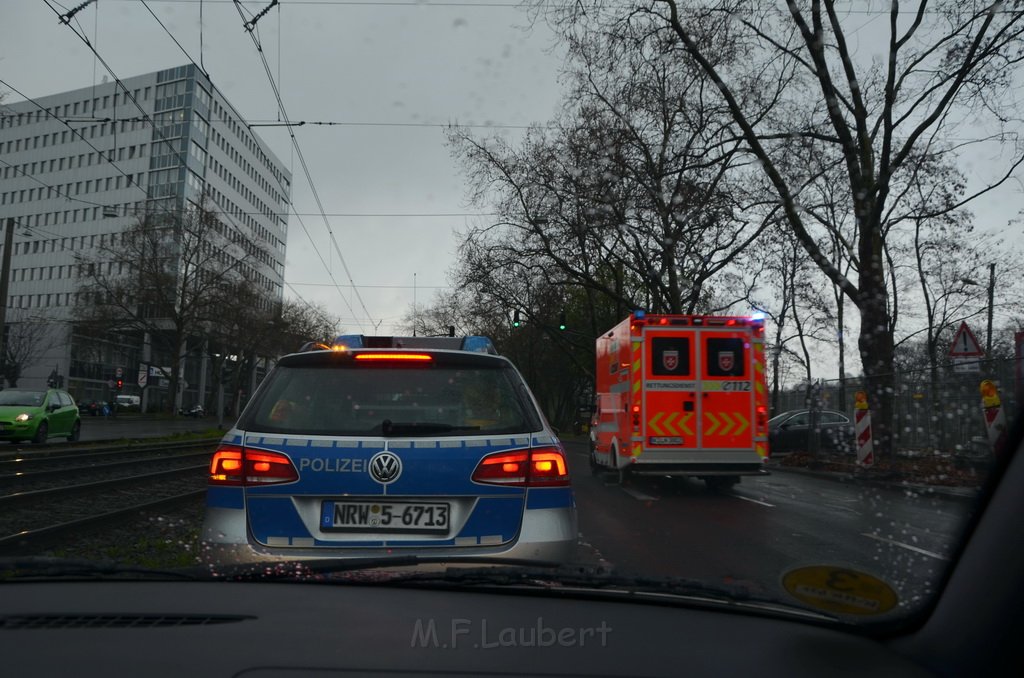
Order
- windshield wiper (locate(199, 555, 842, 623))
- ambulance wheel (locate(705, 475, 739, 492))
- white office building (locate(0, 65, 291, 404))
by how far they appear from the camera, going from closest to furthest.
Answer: windshield wiper (locate(199, 555, 842, 623)), ambulance wheel (locate(705, 475, 739, 492)), white office building (locate(0, 65, 291, 404))

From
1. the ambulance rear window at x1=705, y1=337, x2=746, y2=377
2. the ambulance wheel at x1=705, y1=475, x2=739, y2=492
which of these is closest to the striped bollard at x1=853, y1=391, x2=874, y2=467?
the ambulance rear window at x1=705, y1=337, x2=746, y2=377

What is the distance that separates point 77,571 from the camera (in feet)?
8.21

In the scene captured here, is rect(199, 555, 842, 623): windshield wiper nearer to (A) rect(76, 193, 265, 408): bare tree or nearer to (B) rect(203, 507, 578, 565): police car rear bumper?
(B) rect(203, 507, 578, 565): police car rear bumper

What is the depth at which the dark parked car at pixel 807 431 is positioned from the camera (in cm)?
1470

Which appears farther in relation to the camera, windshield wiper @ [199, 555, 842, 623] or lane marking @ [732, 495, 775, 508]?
lane marking @ [732, 495, 775, 508]

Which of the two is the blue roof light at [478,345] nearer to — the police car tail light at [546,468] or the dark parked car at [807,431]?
the police car tail light at [546,468]

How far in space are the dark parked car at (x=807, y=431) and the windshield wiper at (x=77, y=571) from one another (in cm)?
1155

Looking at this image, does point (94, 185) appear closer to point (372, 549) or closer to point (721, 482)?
point (721, 482)

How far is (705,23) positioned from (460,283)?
19.7 meters

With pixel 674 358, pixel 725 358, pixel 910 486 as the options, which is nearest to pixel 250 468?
pixel 910 486

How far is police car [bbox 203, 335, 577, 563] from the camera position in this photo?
373cm

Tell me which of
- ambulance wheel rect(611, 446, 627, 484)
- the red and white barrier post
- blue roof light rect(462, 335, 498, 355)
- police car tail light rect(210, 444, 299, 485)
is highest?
blue roof light rect(462, 335, 498, 355)

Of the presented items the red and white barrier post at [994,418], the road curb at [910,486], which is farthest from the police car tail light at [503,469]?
the red and white barrier post at [994,418]

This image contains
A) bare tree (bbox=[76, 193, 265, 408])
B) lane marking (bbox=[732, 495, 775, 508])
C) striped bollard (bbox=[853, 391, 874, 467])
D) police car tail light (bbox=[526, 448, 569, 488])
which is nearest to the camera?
police car tail light (bbox=[526, 448, 569, 488])
